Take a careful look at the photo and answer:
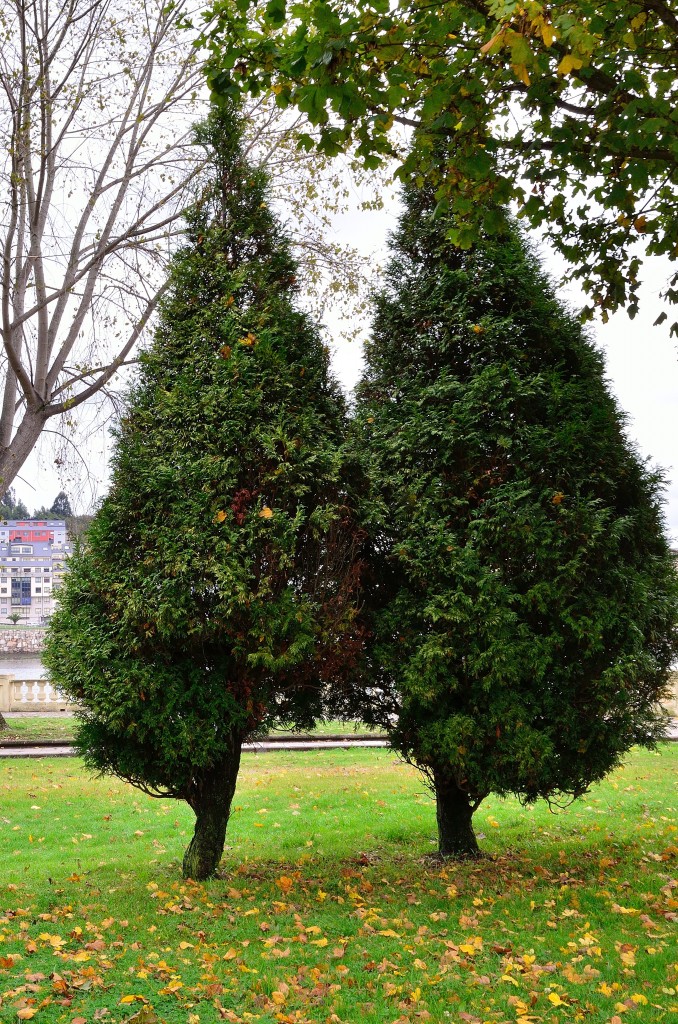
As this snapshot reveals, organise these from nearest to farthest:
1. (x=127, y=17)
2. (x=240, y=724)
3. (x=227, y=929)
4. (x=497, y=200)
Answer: (x=227, y=929) < (x=497, y=200) < (x=240, y=724) < (x=127, y=17)

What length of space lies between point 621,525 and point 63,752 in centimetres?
1417

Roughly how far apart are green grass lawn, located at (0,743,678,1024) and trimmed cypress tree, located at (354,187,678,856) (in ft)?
3.64

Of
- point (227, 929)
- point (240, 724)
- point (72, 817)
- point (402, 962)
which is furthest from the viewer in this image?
point (72, 817)

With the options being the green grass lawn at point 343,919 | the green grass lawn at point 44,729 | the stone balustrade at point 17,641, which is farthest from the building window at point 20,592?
the green grass lawn at point 343,919

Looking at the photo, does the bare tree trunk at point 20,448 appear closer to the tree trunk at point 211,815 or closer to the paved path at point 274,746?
the paved path at point 274,746

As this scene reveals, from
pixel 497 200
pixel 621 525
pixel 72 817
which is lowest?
pixel 72 817

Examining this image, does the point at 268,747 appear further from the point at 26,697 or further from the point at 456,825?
the point at 26,697

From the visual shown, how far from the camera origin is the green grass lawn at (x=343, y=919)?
4.75 metres

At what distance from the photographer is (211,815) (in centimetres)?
755

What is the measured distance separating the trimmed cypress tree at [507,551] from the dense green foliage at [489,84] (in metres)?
0.94

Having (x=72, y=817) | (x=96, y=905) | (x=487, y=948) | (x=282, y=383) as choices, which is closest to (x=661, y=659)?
(x=487, y=948)

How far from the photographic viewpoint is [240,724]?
23.5 ft

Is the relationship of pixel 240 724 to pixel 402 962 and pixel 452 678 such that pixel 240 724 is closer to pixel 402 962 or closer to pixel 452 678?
pixel 452 678

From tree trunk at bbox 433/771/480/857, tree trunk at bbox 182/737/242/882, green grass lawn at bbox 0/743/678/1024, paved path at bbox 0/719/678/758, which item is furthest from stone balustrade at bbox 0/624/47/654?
tree trunk at bbox 433/771/480/857
